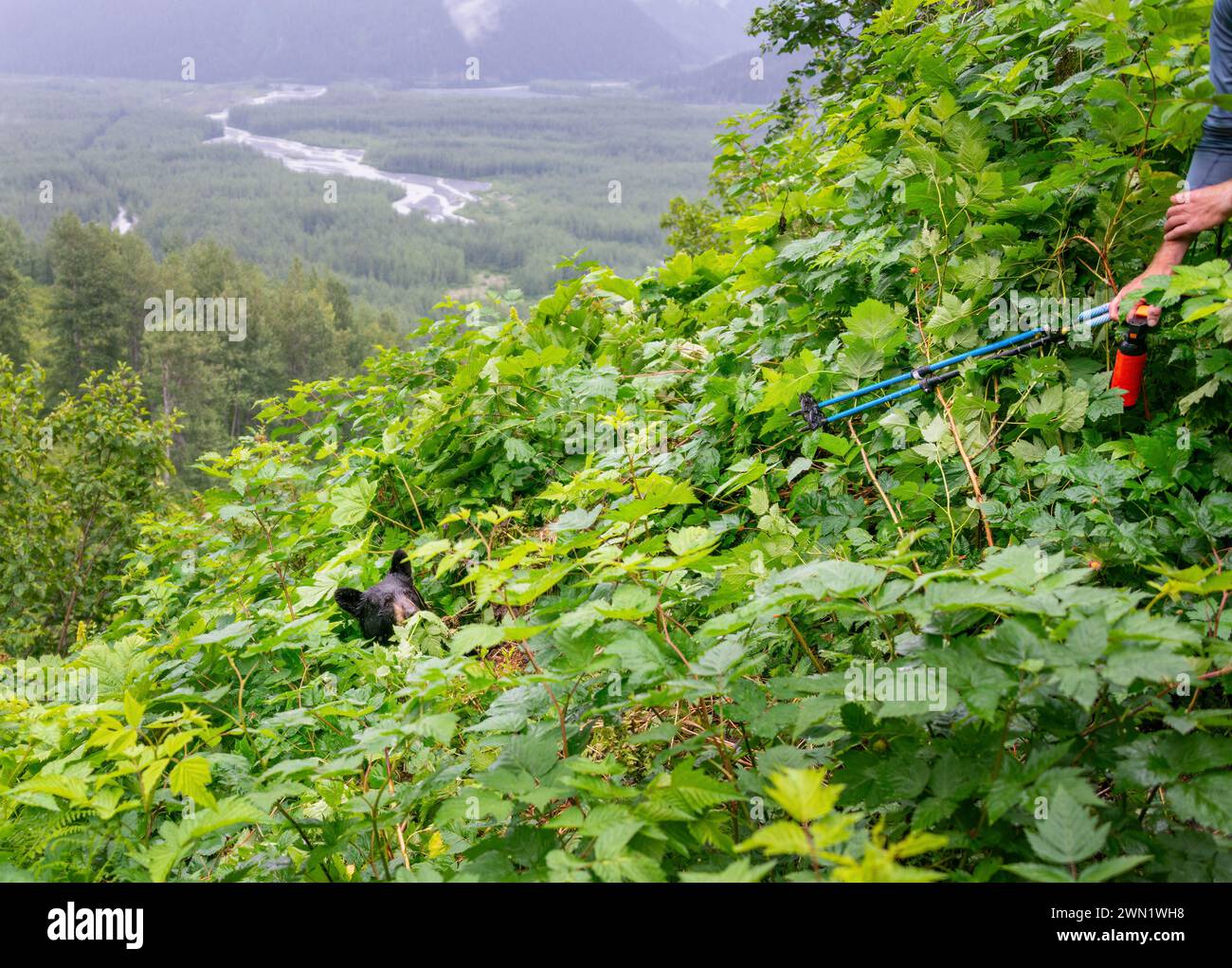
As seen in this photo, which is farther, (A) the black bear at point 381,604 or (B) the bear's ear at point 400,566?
(B) the bear's ear at point 400,566

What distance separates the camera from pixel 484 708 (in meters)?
2.87

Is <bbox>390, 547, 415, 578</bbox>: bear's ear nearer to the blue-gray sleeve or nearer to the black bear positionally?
Answer: the black bear

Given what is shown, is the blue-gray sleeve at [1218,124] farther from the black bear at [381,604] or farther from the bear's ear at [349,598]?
the bear's ear at [349,598]

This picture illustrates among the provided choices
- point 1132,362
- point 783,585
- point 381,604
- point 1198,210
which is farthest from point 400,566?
point 1198,210

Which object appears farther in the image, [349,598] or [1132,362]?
[349,598]

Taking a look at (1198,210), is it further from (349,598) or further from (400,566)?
(349,598)

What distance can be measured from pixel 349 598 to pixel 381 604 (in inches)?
5.8

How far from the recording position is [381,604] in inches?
146

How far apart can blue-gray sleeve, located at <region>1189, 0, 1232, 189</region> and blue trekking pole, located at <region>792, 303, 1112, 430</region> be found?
50 centimetres

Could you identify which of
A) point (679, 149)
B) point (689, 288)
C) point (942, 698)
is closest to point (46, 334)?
point (689, 288)

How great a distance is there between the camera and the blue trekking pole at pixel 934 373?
9.71ft

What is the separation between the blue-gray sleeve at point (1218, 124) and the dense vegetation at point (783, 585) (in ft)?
0.25

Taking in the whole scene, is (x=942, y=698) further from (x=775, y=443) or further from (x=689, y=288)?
(x=689, y=288)

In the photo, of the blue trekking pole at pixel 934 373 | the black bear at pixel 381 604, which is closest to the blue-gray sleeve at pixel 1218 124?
the blue trekking pole at pixel 934 373
